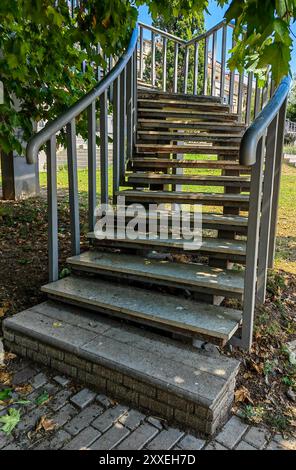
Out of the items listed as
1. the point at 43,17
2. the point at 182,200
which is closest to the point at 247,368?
the point at 182,200

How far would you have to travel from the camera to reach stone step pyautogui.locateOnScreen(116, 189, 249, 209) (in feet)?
9.23

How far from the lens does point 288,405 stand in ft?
6.17

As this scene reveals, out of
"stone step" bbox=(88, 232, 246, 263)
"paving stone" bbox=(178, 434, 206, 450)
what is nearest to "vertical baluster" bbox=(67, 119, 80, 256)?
"stone step" bbox=(88, 232, 246, 263)

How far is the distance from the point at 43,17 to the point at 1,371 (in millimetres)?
2195

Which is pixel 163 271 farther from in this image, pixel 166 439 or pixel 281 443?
pixel 281 443

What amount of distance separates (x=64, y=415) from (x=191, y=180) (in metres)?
2.05

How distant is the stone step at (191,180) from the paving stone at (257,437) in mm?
1881

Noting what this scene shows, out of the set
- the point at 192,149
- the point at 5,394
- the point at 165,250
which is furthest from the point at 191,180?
the point at 5,394

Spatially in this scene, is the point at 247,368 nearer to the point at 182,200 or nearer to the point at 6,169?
the point at 182,200

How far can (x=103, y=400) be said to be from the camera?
188cm

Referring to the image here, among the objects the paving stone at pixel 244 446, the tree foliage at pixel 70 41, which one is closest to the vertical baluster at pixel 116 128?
the tree foliage at pixel 70 41

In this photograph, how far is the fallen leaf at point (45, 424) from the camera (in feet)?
5.52

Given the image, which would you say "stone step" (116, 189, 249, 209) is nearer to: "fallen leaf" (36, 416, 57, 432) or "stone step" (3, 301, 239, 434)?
"stone step" (3, 301, 239, 434)
